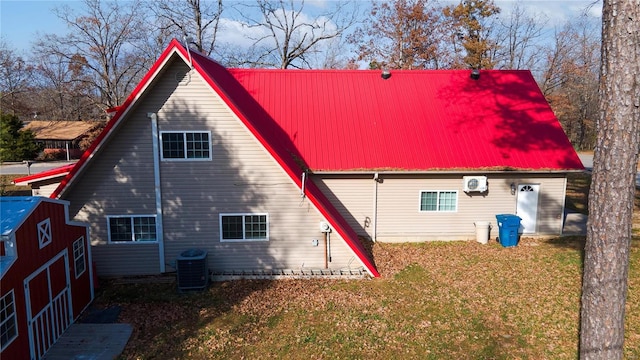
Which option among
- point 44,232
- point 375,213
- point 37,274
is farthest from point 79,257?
point 375,213

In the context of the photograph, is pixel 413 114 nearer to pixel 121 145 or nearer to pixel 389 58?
pixel 121 145

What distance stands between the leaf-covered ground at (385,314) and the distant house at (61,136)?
123 ft

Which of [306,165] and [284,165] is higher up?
[284,165]

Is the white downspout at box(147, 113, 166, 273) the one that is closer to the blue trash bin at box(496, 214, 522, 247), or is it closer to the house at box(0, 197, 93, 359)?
the house at box(0, 197, 93, 359)

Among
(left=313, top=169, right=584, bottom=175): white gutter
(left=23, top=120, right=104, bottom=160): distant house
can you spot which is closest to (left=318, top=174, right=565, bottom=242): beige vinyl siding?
(left=313, top=169, right=584, bottom=175): white gutter

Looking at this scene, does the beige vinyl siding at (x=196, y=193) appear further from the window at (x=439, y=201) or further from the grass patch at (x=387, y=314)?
the window at (x=439, y=201)

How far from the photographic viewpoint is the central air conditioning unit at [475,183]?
Answer: 15.4m

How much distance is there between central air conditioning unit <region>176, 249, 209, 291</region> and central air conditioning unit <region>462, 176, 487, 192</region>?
1024 centimetres

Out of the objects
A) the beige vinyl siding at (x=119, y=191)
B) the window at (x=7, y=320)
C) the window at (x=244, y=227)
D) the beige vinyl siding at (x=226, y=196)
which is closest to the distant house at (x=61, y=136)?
the beige vinyl siding at (x=119, y=191)

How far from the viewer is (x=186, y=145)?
12180 mm

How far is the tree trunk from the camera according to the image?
5449mm

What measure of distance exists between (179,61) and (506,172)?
41.6 ft

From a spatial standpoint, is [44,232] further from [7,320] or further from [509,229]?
[509,229]

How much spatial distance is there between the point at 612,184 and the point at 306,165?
10983 mm
